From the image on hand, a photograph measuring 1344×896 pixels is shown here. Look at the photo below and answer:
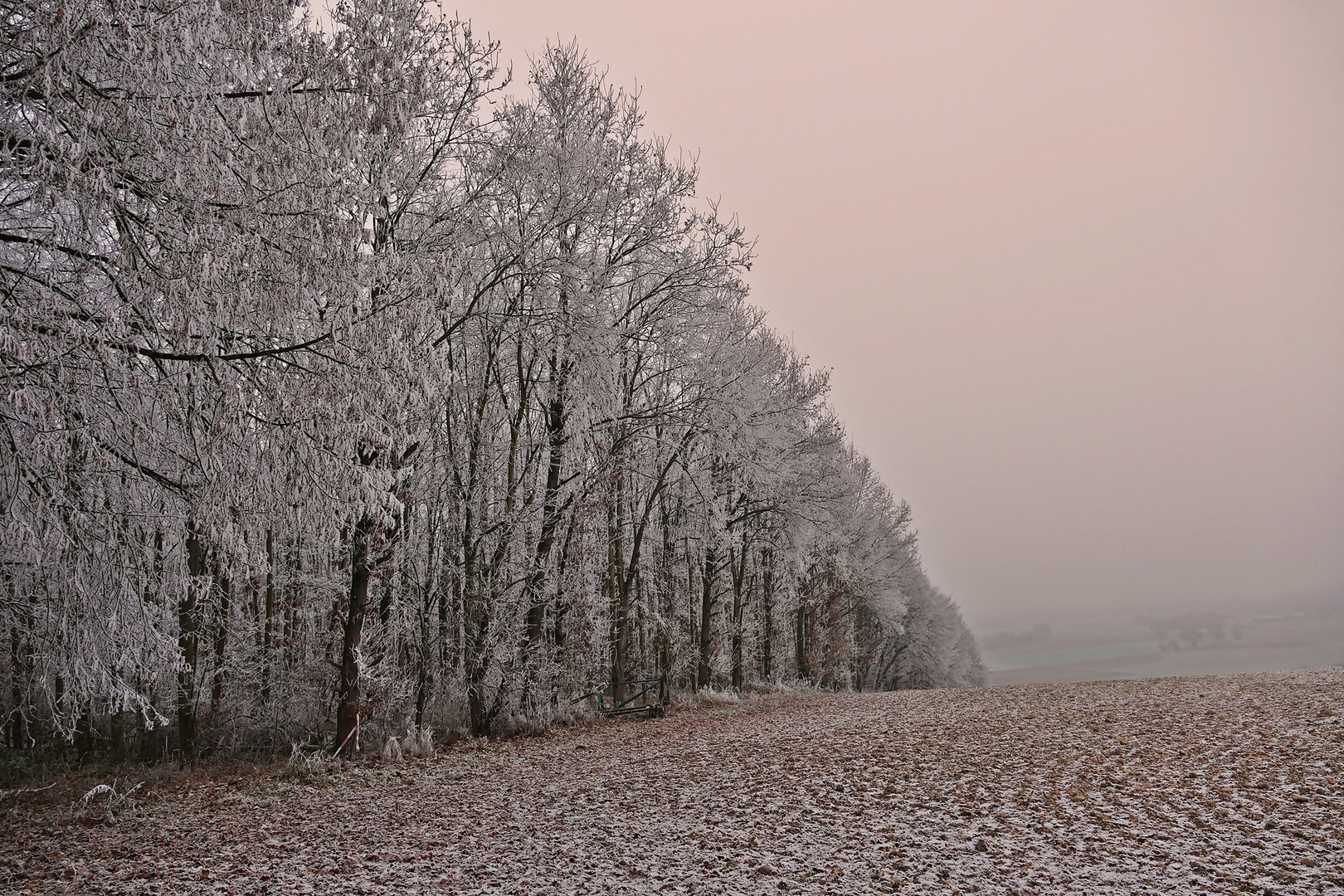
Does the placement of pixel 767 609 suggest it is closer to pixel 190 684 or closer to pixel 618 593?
pixel 618 593

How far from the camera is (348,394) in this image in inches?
241

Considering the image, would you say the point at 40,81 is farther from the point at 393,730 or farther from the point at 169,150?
the point at 393,730

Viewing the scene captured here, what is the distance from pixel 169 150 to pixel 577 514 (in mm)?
8262

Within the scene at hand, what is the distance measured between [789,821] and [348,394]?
5.18 m

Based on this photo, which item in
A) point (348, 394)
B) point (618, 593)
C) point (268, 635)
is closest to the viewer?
point (348, 394)

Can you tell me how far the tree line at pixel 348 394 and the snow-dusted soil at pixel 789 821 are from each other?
5.25ft

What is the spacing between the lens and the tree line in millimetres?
5324

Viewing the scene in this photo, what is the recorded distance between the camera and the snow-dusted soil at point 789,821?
5.41m

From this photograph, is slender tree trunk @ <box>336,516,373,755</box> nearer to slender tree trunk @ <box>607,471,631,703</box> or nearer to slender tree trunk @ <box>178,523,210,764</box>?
slender tree trunk @ <box>178,523,210,764</box>

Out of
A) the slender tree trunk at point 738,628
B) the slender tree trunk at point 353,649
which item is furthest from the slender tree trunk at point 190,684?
the slender tree trunk at point 738,628

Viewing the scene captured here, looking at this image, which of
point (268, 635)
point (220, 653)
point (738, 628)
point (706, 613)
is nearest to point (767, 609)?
point (738, 628)

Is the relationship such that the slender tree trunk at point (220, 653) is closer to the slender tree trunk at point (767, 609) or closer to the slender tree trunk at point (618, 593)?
the slender tree trunk at point (618, 593)

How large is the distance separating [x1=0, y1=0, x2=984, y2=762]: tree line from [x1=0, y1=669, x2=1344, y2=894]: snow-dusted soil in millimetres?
1601

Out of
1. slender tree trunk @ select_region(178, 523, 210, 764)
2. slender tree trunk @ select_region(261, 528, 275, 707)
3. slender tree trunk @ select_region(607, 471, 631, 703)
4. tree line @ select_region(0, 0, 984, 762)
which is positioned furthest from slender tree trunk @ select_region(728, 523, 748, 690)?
slender tree trunk @ select_region(178, 523, 210, 764)
